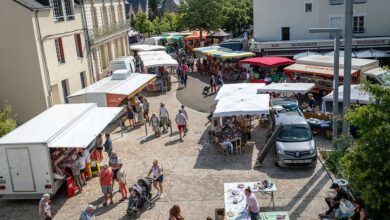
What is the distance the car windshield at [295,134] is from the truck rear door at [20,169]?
30.2 ft

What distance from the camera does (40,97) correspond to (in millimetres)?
24531

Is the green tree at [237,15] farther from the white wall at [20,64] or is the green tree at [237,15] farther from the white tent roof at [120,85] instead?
the white wall at [20,64]

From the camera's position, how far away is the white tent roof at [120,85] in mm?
24141

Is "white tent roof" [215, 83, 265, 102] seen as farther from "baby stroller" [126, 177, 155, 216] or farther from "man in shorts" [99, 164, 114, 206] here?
"man in shorts" [99, 164, 114, 206]

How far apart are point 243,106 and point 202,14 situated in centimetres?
3308

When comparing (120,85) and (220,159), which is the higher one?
(120,85)

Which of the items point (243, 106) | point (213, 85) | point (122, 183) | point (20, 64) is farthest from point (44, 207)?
point (213, 85)

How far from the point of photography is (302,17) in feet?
122

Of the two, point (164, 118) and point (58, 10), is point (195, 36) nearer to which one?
point (58, 10)

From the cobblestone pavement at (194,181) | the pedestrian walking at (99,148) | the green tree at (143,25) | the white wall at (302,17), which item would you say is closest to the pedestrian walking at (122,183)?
the cobblestone pavement at (194,181)

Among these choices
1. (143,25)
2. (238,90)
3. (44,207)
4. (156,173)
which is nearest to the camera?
(44,207)

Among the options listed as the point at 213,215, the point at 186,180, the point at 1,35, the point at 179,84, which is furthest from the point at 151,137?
the point at 179,84

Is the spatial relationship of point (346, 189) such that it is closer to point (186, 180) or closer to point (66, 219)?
point (186, 180)

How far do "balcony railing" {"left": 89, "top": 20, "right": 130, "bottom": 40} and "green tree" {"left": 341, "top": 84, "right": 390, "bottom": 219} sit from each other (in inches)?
998
